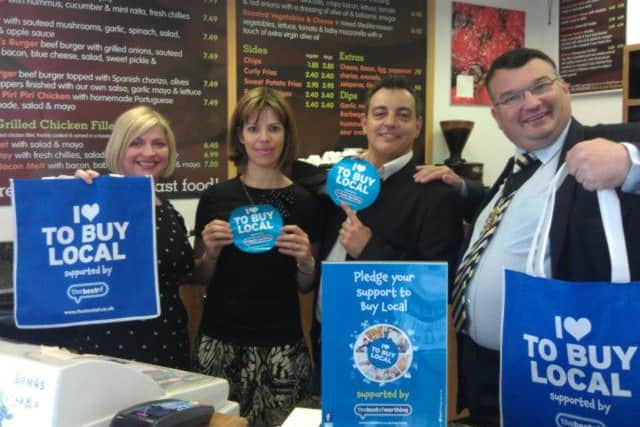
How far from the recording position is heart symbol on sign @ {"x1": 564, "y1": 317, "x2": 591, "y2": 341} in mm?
1090

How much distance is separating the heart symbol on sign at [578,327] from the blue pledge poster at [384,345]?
0.28 metres

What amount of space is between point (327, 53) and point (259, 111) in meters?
1.68

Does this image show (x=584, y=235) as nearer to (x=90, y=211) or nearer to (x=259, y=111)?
(x=259, y=111)

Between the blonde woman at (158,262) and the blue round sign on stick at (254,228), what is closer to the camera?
the blonde woman at (158,262)

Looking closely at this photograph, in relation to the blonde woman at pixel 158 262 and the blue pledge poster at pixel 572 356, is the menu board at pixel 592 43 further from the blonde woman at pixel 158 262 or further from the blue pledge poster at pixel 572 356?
the blue pledge poster at pixel 572 356

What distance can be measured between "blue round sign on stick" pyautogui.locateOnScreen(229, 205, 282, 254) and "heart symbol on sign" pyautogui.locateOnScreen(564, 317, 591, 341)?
95cm

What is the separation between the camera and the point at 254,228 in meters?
1.84

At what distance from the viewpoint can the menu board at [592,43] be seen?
3.87 meters

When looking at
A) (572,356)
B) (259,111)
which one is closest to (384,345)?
(572,356)

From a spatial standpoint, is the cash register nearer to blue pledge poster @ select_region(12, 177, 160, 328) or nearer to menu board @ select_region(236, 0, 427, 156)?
blue pledge poster @ select_region(12, 177, 160, 328)

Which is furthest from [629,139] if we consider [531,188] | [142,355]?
[142,355]

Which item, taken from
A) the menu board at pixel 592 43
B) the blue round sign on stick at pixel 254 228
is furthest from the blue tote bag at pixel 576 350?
the menu board at pixel 592 43

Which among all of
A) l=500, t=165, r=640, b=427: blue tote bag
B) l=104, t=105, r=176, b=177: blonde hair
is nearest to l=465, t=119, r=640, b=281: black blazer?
l=500, t=165, r=640, b=427: blue tote bag

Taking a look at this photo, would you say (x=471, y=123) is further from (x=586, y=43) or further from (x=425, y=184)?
(x=425, y=184)
